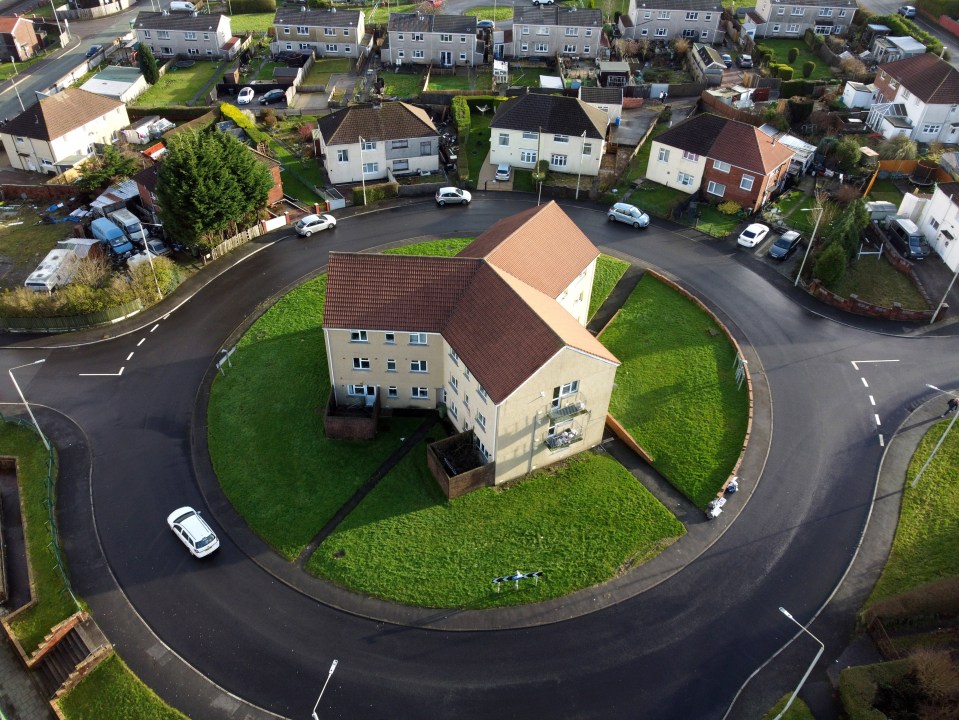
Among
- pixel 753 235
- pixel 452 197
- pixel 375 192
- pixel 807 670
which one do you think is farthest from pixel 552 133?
pixel 807 670

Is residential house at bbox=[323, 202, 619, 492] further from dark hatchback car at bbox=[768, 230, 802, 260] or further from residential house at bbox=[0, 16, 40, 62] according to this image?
residential house at bbox=[0, 16, 40, 62]

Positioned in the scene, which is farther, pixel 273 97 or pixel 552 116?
pixel 273 97

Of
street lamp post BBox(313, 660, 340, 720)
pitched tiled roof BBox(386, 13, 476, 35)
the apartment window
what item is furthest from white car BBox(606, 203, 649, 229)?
street lamp post BBox(313, 660, 340, 720)

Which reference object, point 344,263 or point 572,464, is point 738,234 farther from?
point 344,263

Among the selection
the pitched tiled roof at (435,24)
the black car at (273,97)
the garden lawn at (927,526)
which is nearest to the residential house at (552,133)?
the pitched tiled roof at (435,24)

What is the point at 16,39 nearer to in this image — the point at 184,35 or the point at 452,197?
the point at 184,35
